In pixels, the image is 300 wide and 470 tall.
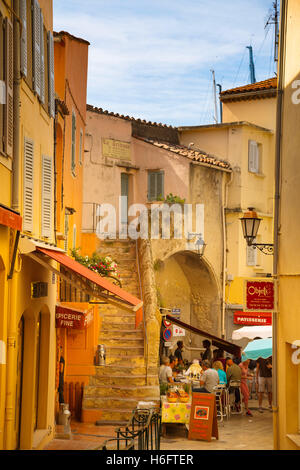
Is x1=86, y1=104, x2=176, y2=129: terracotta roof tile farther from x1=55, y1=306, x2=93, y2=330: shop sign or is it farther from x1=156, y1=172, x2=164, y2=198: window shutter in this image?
x1=55, y1=306, x2=93, y2=330: shop sign

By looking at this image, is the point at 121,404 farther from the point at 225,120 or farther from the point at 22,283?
the point at 225,120

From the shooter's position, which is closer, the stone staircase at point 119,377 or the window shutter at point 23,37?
the window shutter at point 23,37

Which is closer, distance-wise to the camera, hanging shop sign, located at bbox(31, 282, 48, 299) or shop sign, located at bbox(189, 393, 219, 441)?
hanging shop sign, located at bbox(31, 282, 48, 299)

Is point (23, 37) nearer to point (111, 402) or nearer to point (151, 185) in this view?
point (111, 402)

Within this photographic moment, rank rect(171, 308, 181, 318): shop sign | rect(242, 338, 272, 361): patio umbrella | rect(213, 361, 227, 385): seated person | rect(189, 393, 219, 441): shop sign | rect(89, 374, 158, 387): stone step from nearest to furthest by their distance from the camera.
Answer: rect(189, 393, 219, 441): shop sign < rect(89, 374, 158, 387): stone step < rect(242, 338, 272, 361): patio umbrella < rect(213, 361, 227, 385): seated person < rect(171, 308, 181, 318): shop sign

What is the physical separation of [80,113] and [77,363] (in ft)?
25.8

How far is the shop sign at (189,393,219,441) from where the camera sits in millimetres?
15383

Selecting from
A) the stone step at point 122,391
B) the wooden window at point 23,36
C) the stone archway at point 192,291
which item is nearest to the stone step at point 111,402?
the stone step at point 122,391

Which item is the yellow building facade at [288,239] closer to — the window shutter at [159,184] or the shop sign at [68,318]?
the shop sign at [68,318]

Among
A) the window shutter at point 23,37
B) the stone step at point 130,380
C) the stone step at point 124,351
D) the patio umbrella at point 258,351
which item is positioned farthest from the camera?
the stone step at point 124,351

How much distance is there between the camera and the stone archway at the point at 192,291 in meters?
29.4

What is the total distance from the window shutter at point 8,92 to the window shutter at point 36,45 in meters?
1.93

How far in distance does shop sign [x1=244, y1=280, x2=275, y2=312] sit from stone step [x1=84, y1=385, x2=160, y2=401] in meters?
6.05

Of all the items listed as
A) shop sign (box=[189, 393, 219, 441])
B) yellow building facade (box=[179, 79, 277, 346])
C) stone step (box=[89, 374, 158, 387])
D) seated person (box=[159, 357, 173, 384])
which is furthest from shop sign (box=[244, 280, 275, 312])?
yellow building facade (box=[179, 79, 277, 346])
